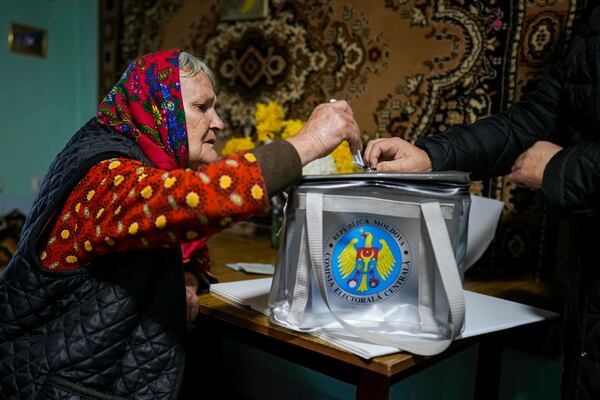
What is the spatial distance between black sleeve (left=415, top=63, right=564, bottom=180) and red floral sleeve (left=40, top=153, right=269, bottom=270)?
0.54 meters

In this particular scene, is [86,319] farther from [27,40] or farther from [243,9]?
[27,40]

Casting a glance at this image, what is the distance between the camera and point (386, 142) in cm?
110

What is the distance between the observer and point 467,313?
40.6 inches

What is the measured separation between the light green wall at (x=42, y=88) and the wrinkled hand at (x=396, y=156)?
2091 millimetres

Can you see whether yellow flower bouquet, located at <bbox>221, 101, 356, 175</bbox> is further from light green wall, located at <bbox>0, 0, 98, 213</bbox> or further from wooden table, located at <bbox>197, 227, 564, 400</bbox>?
light green wall, located at <bbox>0, 0, 98, 213</bbox>

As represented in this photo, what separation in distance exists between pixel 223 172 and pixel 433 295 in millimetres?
377

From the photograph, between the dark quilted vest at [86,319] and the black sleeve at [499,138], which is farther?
the black sleeve at [499,138]

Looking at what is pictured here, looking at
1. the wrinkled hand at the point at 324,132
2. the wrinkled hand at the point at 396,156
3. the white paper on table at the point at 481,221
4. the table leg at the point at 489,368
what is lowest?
the table leg at the point at 489,368

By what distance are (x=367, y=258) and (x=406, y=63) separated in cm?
99

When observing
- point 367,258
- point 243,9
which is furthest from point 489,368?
point 243,9

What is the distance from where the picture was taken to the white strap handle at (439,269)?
790mm

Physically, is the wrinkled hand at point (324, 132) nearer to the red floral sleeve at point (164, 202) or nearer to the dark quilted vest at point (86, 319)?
the red floral sleeve at point (164, 202)

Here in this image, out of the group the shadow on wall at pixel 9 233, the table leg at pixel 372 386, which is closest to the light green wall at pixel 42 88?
the shadow on wall at pixel 9 233

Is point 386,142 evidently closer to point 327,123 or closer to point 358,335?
point 327,123
